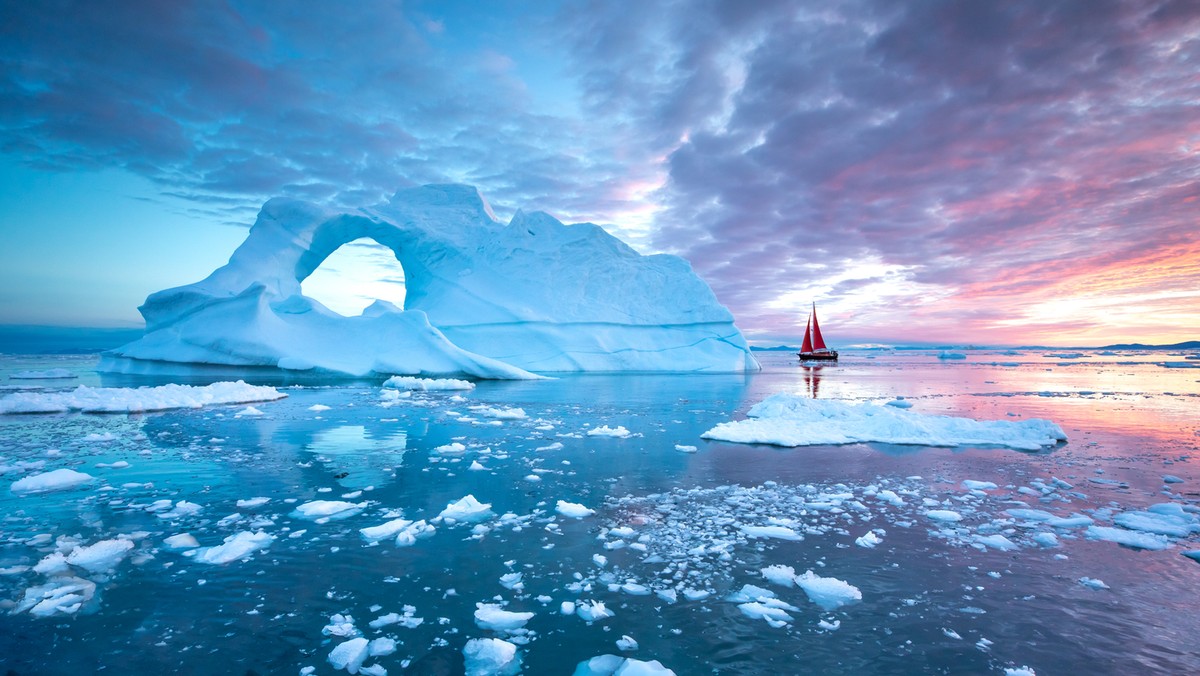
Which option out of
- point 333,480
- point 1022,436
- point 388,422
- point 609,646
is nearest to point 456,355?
point 388,422

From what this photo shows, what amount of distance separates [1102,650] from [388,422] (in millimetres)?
9496

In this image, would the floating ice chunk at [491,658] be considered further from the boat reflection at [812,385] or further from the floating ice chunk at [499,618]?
the boat reflection at [812,385]

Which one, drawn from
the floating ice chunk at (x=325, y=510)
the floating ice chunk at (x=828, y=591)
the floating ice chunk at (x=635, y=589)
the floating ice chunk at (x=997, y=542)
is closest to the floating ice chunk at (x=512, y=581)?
the floating ice chunk at (x=635, y=589)

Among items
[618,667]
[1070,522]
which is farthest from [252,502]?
[1070,522]

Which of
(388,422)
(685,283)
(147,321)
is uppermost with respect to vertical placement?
(685,283)

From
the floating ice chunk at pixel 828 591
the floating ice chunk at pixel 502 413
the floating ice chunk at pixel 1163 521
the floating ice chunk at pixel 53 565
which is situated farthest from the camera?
the floating ice chunk at pixel 502 413

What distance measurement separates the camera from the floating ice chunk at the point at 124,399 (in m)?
10.4

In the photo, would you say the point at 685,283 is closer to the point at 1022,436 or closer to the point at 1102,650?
the point at 1022,436

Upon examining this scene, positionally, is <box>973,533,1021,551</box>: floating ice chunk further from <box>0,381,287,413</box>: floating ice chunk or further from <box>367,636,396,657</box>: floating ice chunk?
<box>0,381,287,413</box>: floating ice chunk

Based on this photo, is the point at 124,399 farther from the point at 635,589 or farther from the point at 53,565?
the point at 635,589

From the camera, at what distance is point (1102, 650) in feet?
8.16

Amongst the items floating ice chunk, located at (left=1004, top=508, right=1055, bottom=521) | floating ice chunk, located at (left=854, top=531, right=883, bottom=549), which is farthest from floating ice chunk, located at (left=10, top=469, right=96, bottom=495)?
floating ice chunk, located at (left=1004, top=508, right=1055, bottom=521)

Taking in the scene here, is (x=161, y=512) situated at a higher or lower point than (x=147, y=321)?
lower

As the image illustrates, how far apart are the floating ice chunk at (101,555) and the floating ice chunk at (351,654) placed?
196 centimetres
